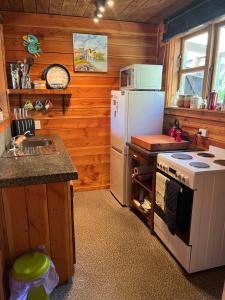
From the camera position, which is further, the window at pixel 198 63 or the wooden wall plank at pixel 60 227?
the window at pixel 198 63

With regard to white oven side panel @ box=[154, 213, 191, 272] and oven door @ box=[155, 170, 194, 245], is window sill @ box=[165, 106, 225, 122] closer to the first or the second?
oven door @ box=[155, 170, 194, 245]

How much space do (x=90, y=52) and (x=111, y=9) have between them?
585 mm

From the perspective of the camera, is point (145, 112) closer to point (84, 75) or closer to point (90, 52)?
point (84, 75)

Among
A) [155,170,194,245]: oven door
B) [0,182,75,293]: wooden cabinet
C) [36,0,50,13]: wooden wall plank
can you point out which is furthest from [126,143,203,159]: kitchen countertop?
[36,0,50,13]: wooden wall plank

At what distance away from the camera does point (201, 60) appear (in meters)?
2.57

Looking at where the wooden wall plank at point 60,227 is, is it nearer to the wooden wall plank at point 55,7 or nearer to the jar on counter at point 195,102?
the jar on counter at point 195,102

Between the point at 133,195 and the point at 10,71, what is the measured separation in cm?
212

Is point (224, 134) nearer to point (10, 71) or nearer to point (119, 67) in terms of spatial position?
point (119, 67)

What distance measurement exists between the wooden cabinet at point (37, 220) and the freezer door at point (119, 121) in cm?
130

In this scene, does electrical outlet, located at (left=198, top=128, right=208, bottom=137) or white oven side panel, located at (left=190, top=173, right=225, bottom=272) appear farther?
electrical outlet, located at (left=198, top=128, right=208, bottom=137)

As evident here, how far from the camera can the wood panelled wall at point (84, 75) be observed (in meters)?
2.81

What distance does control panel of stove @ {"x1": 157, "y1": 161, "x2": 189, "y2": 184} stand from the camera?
68.3 inches

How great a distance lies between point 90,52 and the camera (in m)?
3.04

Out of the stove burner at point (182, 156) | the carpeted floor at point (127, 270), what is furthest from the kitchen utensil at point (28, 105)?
the stove burner at point (182, 156)
